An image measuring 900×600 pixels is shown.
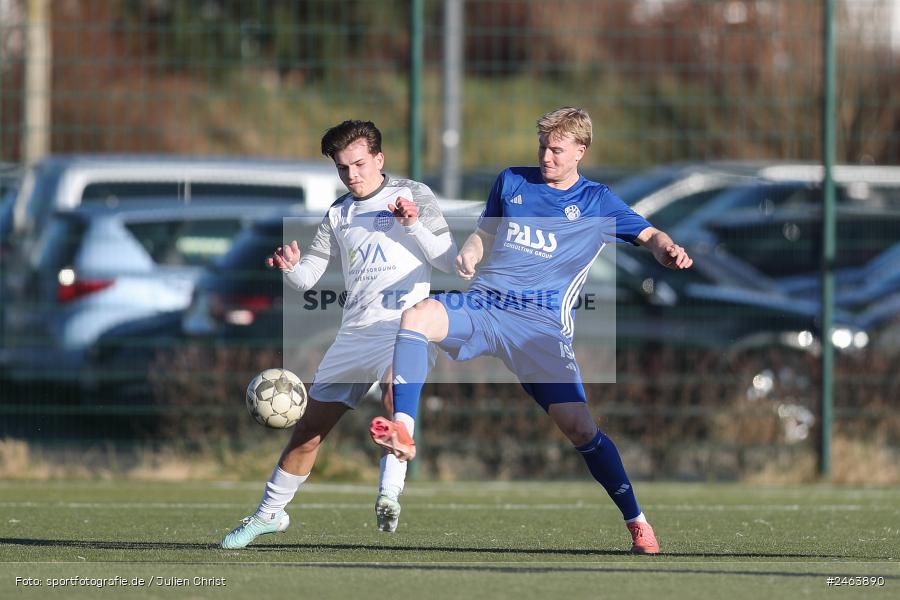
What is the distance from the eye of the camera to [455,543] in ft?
24.0

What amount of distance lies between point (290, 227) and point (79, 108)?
87.4 inches

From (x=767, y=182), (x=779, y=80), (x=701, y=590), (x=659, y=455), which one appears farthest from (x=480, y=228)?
(x=767, y=182)

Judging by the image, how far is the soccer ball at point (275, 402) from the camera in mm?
6961

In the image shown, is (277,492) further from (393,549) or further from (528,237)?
(528,237)

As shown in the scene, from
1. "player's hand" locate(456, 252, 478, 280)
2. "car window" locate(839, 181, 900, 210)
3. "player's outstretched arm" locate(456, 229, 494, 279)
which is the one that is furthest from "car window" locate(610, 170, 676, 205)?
"player's hand" locate(456, 252, 478, 280)

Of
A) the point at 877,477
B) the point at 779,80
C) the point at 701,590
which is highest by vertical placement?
the point at 779,80

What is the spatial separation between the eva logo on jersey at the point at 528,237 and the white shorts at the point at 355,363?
1.87 ft

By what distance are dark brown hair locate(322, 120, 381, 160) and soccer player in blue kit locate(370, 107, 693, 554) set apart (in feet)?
1.96

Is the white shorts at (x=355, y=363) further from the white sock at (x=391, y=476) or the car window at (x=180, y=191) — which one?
the car window at (x=180, y=191)

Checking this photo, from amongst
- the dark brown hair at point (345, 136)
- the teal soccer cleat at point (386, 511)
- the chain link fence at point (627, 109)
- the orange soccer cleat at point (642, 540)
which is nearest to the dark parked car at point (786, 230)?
the chain link fence at point (627, 109)

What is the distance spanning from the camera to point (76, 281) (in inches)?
477

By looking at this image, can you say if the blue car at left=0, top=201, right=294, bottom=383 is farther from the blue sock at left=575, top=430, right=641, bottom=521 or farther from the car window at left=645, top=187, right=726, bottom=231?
the blue sock at left=575, top=430, right=641, bottom=521

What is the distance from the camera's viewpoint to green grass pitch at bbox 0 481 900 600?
566cm

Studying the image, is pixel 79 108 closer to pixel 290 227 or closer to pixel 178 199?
pixel 178 199
